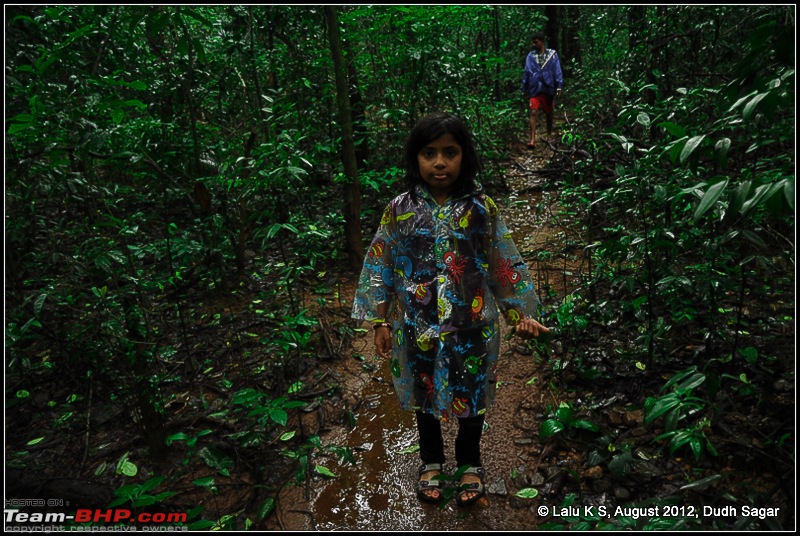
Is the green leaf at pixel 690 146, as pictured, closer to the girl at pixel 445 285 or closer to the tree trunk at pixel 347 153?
the girl at pixel 445 285

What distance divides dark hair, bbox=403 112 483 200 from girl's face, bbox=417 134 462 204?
23mm

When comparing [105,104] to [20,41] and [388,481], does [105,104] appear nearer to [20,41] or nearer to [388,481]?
[20,41]

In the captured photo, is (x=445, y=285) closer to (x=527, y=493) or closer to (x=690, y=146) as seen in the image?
(x=690, y=146)

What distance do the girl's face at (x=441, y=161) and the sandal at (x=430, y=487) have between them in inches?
59.0

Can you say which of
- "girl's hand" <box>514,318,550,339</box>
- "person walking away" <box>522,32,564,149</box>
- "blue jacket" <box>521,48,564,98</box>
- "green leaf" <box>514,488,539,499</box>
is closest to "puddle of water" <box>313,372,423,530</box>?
"green leaf" <box>514,488,539,499</box>

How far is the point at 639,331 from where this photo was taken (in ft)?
10.5

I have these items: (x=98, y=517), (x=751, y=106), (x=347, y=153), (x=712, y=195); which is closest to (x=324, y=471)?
(x=98, y=517)

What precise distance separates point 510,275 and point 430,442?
→ 100cm

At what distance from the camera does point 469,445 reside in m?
2.46

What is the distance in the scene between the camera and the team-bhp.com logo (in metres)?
2.30

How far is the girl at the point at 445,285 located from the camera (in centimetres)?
222

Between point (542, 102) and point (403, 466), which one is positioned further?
point (542, 102)

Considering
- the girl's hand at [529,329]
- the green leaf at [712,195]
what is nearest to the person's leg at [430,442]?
the girl's hand at [529,329]

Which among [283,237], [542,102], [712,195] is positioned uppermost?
[542,102]
